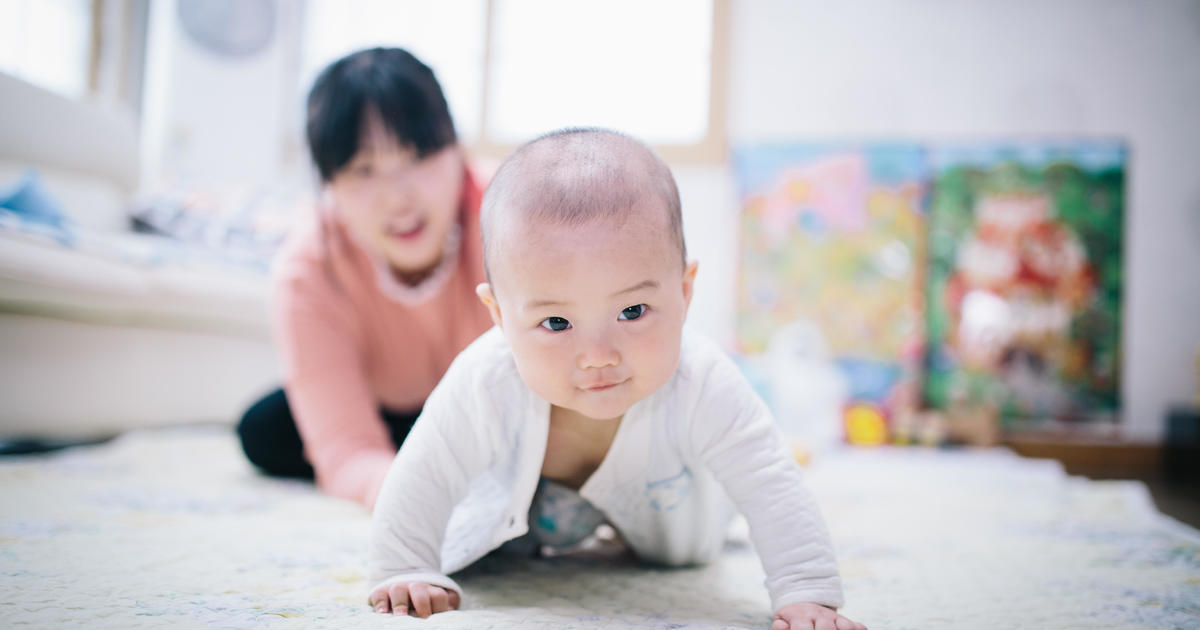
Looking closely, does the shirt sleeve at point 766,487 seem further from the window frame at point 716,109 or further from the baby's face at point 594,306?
the window frame at point 716,109

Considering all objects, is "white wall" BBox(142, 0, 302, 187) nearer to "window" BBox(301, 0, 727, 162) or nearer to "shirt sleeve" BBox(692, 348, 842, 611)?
"window" BBox(301, 0, 727, 162)

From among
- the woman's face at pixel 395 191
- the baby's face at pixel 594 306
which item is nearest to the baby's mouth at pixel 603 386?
the baby's face at pixel 594 306

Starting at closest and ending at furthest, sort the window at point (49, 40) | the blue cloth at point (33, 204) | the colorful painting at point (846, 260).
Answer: the blue cloth at point (33, 204) < the colorful painting at point (846, 260) < the window at point (49, 40)

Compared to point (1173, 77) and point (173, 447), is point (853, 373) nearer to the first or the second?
point (1173, 77)

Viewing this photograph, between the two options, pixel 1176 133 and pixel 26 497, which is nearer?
pixel 26 497

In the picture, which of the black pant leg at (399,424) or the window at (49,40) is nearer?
the black pant leg at (399,424)

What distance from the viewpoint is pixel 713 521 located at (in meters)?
0.78

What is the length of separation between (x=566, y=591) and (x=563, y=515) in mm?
93

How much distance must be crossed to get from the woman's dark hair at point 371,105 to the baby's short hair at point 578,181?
15.2 inches

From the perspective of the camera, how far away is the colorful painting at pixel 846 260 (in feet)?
9.12

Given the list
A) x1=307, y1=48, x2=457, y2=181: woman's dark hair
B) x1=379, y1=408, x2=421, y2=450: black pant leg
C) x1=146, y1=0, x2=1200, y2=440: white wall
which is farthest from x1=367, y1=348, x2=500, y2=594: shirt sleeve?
x1=146, y1=0, x2=1200, y2=440: white wall

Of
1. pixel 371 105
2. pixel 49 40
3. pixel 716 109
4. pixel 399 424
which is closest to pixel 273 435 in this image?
pixel 399 424

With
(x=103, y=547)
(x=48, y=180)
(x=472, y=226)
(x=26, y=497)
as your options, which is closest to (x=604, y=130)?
(x=472, y=226)

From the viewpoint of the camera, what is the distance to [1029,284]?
2.69 m
